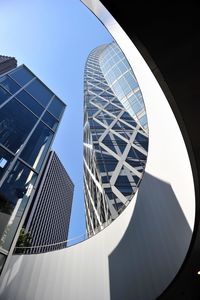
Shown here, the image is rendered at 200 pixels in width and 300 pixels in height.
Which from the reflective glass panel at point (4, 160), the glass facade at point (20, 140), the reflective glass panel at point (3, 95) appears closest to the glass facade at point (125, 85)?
the glass facade at point (20, 140)

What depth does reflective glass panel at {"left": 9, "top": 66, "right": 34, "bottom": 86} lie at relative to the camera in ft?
45.5

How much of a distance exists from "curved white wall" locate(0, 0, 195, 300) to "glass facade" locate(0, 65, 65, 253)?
4.27 m

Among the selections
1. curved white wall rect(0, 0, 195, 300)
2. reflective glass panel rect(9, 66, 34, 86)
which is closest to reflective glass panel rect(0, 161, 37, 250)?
curved white wall rect(0, 0, 195, 300)

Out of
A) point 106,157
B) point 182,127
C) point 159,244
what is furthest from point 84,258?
point 106,157

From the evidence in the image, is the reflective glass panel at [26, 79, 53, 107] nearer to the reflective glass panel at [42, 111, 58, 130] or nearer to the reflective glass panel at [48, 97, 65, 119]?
the reflective glass panel at [48, 97, 65, 119]

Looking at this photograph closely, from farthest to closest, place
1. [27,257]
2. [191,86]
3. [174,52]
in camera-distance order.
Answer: [27,257] < [191,86] < [174,52]

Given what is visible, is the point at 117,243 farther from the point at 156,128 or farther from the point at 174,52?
the point at 174,52

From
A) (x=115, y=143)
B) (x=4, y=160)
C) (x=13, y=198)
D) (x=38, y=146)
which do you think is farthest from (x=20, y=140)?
(x=115, y=143)

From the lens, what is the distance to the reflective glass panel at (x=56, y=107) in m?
14.3

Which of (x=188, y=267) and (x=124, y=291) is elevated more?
(x=188, y=267)

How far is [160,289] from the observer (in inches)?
282

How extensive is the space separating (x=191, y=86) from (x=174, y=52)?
2.09 feet

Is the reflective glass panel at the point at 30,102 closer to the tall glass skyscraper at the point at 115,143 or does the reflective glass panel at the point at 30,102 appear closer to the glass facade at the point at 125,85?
the tall glass skyscraper at the point at 115,143

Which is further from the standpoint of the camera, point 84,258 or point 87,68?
point 87,68
